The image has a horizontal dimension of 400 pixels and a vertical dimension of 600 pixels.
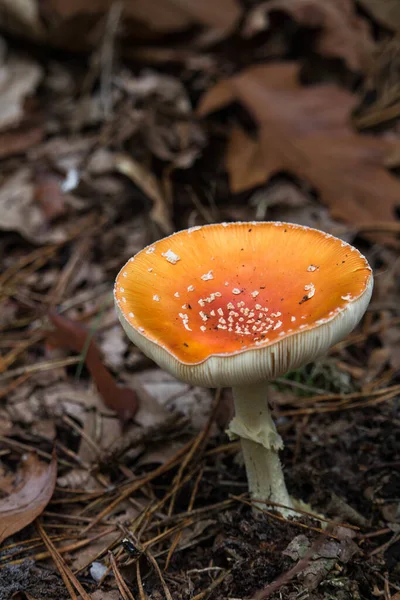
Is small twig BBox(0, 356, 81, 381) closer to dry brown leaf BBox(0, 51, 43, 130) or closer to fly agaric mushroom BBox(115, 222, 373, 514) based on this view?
fly agaric mushroom BBox(115, 222, 373, 514)

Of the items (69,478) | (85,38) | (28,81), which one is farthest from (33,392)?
(85,38)

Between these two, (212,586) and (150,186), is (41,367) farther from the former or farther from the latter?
(212,586)

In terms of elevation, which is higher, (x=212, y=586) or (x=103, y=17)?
(x=103, y=17)

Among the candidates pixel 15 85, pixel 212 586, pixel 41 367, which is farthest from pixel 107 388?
pixel 15 85

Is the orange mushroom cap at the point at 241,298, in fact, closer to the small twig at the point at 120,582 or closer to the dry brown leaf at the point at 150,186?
the small twig at the point at 120,582

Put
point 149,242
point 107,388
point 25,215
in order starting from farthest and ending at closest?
1. point 25,215
2. point 149,242
3. point 107,388

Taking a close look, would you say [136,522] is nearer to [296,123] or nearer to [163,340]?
[163,340]

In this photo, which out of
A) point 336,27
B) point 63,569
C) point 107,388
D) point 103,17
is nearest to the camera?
point 63,569
